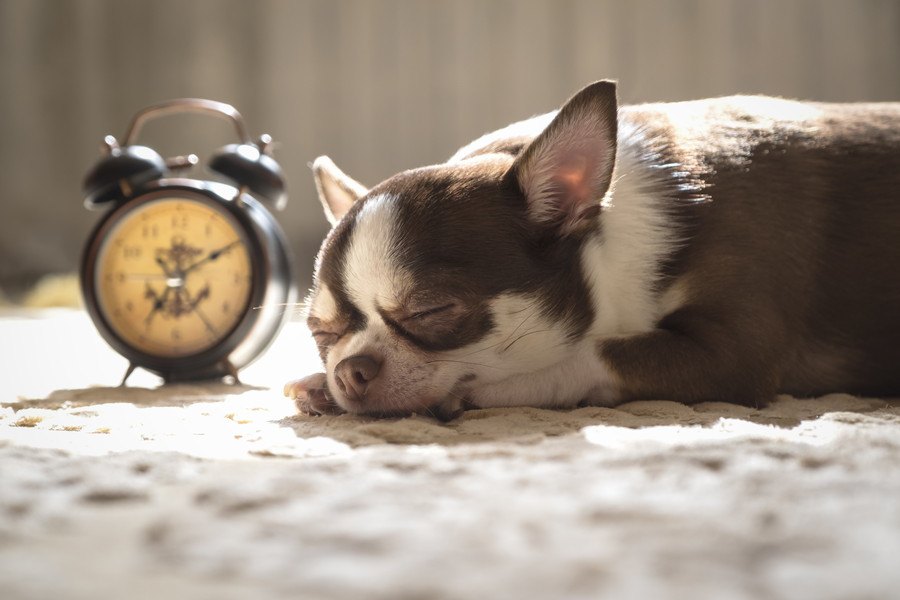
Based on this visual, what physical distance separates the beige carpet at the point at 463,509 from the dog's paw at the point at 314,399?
178 mm

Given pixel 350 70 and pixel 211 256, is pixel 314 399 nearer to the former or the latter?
pixel 211 256

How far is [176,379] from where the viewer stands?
7.23ft

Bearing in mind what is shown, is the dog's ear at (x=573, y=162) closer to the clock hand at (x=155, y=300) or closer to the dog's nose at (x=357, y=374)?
the dog's nose at (x=357, y=374)

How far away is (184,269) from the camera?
7.30ft

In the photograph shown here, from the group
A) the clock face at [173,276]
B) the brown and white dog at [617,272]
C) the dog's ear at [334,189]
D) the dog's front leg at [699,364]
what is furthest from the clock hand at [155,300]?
the dog's front leg at [699,364]

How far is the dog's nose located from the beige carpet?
94mm

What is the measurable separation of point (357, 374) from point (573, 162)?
57 cm

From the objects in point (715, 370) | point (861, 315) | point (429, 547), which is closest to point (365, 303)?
point (715, 370)

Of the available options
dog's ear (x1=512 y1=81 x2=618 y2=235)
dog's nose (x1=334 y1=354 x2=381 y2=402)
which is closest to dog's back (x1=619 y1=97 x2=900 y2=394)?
dog's ear (x1=512 y1=81 x2=618 y2=235)

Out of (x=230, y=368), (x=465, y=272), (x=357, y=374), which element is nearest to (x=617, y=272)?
(x=465, y=272)

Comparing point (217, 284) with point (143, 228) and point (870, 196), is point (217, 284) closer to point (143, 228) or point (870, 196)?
point (143, 228)

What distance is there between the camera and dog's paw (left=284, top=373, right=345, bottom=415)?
63.5 inches

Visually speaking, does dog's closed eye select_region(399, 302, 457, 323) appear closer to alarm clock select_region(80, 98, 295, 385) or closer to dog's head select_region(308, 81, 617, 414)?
dog's head select_region(308, 81, 617, 414)

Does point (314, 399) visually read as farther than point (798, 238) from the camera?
No
